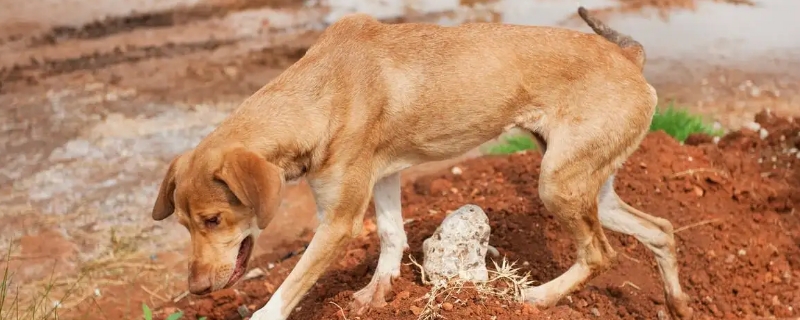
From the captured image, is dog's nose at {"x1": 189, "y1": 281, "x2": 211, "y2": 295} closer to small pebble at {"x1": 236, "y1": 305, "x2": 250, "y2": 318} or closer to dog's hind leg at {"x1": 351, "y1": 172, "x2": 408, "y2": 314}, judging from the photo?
dog's hind leg at {"x1": 351, "y1": 172, "x2": 408, "y2": 314}

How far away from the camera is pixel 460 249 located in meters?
5.14

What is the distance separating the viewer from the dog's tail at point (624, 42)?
18.2ft

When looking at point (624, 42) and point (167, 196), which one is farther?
point (624, 42)

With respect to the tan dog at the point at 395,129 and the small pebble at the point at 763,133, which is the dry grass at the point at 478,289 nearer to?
the tan dog at the point at 395,129

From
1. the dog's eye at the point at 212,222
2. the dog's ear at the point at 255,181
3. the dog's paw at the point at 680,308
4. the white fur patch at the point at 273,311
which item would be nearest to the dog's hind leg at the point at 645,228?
the dog's paw at the point at 680,308

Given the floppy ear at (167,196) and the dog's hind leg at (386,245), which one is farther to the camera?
the dog's hind leg at (386,245)

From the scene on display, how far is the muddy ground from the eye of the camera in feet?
22.9

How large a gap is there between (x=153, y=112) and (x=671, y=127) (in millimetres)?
5259

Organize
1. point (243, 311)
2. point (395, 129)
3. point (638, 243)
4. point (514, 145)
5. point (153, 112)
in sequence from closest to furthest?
point (395, 129), point (243, 311), point (638, 243), point (514, 145), point (153, 112)

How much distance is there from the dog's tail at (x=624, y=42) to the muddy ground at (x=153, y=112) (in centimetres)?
139

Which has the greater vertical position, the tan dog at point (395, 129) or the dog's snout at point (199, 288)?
the tan dog at point (395, 129)

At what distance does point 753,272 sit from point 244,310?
3.53 m

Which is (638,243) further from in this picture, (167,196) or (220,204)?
(167,196)

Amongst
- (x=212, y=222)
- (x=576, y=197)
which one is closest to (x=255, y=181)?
(x=212, y=222)
